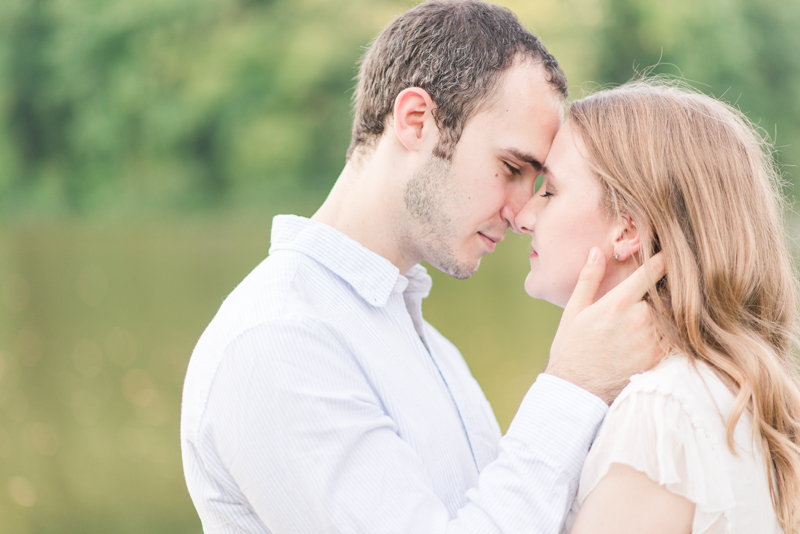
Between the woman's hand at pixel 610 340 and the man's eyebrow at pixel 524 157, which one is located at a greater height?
the man's eyebrow at pixel 524 157

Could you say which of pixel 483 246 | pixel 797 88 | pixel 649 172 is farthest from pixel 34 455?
pixel 797 88

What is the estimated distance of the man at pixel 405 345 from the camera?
136cm

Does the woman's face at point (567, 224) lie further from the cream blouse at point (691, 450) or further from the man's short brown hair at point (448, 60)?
the cream blouse at point (691, 450)

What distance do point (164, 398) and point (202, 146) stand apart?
11.0 metres

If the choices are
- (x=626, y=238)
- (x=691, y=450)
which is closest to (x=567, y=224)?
(x=626, y=238)

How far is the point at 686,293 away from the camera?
5.03 feet

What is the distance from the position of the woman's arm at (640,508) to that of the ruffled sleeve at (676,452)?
15mm

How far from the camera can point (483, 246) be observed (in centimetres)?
205

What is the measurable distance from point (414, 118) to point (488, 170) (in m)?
0.24

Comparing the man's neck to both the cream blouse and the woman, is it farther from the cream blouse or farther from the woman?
the cream blouse

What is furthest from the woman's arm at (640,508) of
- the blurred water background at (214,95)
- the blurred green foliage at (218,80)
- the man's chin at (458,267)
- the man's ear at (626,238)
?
the blurred green foliage at (218,80)

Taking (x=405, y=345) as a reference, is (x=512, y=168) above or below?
above

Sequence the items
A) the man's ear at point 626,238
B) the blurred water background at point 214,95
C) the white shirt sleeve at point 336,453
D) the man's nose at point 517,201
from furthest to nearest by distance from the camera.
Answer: the blurred water background at point 214,95 < the man's nose at point 517,201 < the man's ear at point 626,238 < the white shirt sleeve at point 336,453

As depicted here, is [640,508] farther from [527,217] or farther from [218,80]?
[218,80]
